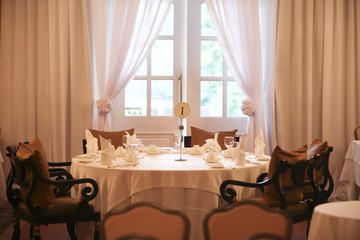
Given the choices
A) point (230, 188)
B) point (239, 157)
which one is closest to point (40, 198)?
point (230, 188)

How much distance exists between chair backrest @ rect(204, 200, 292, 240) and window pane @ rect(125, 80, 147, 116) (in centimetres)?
411

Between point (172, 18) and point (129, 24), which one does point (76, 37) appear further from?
point (172, 18)

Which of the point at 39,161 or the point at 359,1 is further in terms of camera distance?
the point at 359,1

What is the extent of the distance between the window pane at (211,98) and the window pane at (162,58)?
20.8 inches

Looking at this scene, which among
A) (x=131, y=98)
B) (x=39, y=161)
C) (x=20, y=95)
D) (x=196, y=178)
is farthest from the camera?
(x=131, y=98)

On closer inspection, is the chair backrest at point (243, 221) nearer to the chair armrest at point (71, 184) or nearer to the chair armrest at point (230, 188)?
the chair armrest at point (230, 188)

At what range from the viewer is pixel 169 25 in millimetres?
5902

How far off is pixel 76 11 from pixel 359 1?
385 centimetres

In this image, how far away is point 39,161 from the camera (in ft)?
9.77

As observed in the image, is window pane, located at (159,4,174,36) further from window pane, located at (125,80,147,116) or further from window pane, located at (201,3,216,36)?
window pane, located at (125,80,147,116)

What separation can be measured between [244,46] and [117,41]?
1720mm

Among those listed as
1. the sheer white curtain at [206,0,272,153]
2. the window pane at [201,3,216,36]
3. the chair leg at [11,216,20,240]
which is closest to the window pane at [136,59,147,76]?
the window pane at [201,3,216,36]

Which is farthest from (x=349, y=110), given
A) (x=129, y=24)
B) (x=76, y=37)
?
(x=76, y=37)

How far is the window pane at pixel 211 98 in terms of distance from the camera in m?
5.96
